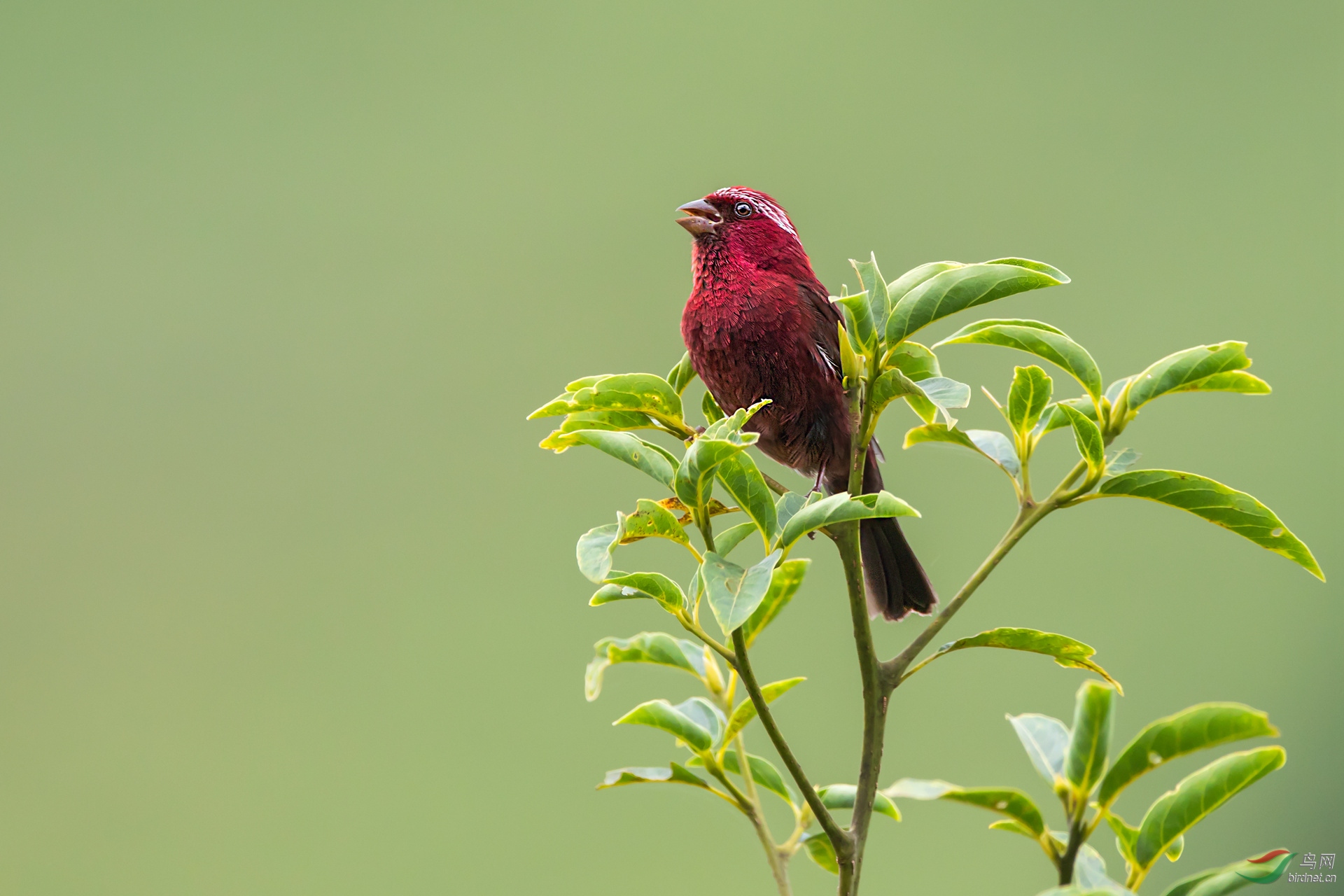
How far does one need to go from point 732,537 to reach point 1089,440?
26 cm

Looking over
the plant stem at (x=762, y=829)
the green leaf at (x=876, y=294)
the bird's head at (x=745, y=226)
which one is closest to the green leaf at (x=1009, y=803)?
the plant stem at (x=762, y=829)

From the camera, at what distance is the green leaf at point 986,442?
838mm

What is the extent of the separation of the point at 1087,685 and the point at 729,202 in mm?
784

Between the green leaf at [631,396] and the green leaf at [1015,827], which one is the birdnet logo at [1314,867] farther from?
the green leaf at [631,396]

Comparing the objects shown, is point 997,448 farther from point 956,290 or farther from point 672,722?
point 672,722

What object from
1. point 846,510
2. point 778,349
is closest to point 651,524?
point 846,510

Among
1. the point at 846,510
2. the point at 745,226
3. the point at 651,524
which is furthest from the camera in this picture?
the point at 745,226

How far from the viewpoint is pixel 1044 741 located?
853 millimetres

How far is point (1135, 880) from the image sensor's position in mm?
716

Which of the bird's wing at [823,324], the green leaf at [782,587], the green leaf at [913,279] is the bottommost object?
the green leaf at [782,587]

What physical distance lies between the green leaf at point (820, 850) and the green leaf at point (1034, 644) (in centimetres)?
20

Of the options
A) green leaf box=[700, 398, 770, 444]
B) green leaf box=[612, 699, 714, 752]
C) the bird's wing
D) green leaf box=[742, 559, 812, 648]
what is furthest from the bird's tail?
green leaf box=[700, 398, 770, 444]

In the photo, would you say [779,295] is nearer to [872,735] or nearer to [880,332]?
[880,332]

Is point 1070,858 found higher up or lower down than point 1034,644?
lower down
